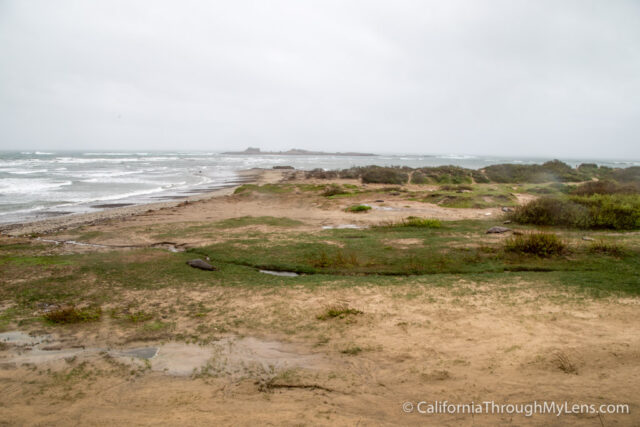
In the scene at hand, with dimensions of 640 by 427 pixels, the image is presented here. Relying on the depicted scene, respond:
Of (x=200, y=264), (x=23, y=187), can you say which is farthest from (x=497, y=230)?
(x=23, y=187)

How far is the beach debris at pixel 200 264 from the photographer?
9492 millimetres

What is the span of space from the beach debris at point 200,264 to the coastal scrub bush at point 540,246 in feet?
28.8

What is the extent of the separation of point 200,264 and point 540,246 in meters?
9.82

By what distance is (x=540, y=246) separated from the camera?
997cm

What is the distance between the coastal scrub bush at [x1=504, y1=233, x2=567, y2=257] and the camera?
9.87 metres

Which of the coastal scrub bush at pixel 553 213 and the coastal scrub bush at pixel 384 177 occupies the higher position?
the coastal scrub bush at pixel 384 177

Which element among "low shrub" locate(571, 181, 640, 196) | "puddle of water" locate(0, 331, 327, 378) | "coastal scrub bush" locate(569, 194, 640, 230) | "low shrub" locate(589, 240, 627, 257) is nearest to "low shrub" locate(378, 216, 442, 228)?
"low shrub" locate(589, 240, 627, 257)

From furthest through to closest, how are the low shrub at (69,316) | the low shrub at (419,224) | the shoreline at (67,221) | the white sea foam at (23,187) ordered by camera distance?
the white sea foam at (23,187) → the shoreline at (67,221) → the low shrub at (419,224) → the low shrub at (69,316)

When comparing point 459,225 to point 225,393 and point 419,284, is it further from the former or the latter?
point 225,393

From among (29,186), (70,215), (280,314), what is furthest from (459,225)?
(29,186)

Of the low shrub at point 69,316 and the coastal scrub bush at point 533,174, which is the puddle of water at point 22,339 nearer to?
the low shrub at point 69,316

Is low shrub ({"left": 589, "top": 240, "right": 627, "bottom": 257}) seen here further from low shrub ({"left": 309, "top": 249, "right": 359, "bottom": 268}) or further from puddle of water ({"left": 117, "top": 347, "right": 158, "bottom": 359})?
puddle of water ({"left": 117, "top": 347, "right": 158, "bottom": 359})

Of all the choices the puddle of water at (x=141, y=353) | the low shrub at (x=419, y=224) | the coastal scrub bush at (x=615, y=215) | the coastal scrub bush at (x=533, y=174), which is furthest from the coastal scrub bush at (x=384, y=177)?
the puddle of water at (x=141, y=353)

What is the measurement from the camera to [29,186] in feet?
107
